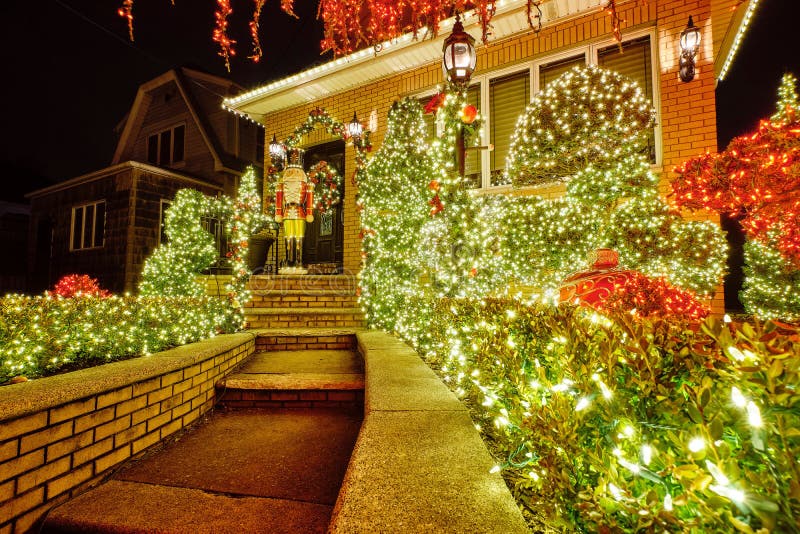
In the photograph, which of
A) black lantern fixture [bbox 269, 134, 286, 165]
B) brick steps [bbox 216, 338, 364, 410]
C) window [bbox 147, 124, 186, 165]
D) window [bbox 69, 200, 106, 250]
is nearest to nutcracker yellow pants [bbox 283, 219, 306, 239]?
black lantern fixture [bbox 269, 134, 286, 165]

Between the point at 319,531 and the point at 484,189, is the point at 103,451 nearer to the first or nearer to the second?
the point at 319,531

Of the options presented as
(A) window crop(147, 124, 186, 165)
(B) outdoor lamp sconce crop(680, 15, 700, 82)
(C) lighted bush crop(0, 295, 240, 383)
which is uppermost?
(A) window crop(147, 124, 186, 165)

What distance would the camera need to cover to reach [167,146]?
1541 cm

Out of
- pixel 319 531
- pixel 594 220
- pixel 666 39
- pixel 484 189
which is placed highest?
pixel 666 39

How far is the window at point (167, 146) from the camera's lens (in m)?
15.0

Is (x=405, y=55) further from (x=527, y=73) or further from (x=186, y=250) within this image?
(x=186, y=250)

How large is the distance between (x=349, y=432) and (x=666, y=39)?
A: 717cm

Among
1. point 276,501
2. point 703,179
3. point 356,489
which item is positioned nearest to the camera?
point 356,489

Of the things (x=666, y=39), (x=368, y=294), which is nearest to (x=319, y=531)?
(x=368, y=294)

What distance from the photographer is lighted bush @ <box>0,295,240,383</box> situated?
2.44 metres

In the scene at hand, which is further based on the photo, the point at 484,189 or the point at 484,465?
the point at 484,189

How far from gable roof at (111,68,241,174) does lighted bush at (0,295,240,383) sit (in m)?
11.5

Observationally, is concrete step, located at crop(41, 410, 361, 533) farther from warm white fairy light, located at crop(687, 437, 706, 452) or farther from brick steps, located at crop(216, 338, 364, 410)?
warm white fairy light, located at crop(687, 437, 706, 452)

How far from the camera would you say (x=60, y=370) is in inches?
Answer: 105
